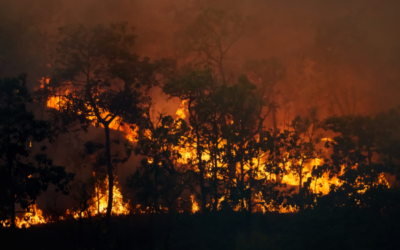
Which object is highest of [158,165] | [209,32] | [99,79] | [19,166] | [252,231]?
[209,32]

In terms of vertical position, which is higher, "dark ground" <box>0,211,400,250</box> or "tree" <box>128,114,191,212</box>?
"tree" <box>128,114,191,212</box>

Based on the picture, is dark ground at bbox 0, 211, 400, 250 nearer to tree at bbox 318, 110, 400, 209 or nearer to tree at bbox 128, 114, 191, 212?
tree at bbox 318, 110, 400, 209

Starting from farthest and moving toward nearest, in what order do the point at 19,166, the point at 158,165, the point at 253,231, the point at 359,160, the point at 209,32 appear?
the point at 209,32 < the point at 359,160 < the point at 253,231 < the point at 158,165 < the point at 19,166

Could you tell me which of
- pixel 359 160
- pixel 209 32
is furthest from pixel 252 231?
pixel 209 32

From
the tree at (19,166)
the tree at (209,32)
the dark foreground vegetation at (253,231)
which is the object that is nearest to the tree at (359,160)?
the dark foreground vegetation at (253,231)

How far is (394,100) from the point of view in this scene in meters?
52.9

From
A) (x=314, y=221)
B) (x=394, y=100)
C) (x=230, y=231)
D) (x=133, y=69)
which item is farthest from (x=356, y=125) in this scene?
(x=394, y=100)

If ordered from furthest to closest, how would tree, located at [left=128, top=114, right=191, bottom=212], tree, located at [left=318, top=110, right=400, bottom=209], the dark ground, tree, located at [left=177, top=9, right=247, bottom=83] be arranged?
1. tree, located at [left=177, top=9, right=247, bottom=83]
2. tree, located at [left=318, top=110, right=400, bottom=209]
3. the dark ground
4. tree, located at [left=128, top=114, right=191, bottom=212]

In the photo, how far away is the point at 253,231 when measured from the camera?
2812 centimetres

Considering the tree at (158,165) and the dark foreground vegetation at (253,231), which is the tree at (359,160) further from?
the tree at (158,165)

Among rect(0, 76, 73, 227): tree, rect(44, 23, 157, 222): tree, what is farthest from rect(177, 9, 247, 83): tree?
rect(0, 76, 73, 227): tree

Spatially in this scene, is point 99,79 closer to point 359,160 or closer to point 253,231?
point 253,231

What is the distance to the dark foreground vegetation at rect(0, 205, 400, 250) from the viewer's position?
2720cm

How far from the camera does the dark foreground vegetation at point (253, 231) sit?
2720cm
